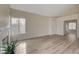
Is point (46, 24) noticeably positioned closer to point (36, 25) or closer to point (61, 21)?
point (36, 25)

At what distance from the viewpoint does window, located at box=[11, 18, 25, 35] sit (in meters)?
5.53

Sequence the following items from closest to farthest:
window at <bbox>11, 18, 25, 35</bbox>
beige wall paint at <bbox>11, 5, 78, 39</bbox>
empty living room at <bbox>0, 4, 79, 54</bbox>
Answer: window at <bbox>11, 18, 25, 35</bbox>, empty living room at <bbox>0, 4, 79, 54</bbox>, beige wall paint at <bbox>11, 5, 78, 39</bbox>

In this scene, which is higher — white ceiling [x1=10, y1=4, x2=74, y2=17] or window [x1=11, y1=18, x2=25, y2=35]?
white ceiling [x1=10, y1=4, x2=74, y2=17]

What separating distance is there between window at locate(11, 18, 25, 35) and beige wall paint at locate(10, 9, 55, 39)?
0.28 meters

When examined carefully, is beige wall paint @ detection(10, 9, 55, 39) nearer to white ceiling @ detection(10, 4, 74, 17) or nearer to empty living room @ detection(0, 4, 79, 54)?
empty living room @ detection(0, 4, 79, 54)

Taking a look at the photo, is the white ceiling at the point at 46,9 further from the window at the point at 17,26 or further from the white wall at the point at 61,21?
the window at the point at 17,26

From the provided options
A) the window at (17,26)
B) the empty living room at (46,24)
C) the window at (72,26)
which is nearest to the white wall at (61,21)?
the empty living room at (46,24)

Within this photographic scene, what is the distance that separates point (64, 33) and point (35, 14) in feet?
6.86

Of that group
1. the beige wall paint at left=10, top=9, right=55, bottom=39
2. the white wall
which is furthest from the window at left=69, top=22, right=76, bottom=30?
the beige wall paint at left=10, top=9, right=55, bottom=39

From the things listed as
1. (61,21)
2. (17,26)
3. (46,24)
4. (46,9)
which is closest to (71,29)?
(61,21)

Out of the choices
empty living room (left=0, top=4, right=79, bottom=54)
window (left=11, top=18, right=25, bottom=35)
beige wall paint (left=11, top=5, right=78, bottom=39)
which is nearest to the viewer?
window (left=11, top=18, right=25, bottom=35)

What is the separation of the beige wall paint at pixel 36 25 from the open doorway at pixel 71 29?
882 millimetres

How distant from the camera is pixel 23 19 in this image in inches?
245
